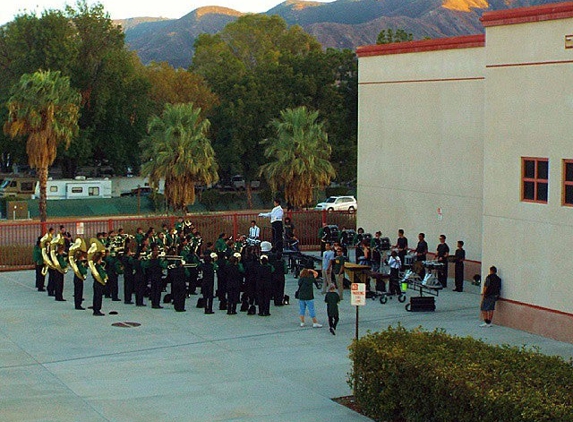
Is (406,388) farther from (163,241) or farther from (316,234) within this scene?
(316,234)

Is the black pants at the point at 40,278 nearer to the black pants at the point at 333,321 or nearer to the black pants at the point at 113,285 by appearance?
the black pants at the point at 113,285


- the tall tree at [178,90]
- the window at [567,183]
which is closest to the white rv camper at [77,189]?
the tall tree at [178,90]

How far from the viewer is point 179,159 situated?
158ft

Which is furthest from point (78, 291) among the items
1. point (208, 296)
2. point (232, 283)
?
point (232, 283)

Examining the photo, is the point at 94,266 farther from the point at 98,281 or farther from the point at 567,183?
the point at 567,183

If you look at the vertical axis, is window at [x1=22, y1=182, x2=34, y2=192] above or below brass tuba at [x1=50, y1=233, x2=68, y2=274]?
above

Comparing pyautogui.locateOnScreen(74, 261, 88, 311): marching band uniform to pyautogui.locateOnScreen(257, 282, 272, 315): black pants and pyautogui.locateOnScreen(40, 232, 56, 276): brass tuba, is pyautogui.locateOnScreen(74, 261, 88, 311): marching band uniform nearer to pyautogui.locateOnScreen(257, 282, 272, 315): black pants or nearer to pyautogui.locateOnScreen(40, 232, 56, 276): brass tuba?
pyautogui.locateOnScreen(40, 232, 56, 276): brass tuba

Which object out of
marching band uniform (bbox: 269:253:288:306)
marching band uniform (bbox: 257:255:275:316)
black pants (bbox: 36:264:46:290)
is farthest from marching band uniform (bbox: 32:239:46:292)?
marching band uniform (bbox: 257:255:275:316)

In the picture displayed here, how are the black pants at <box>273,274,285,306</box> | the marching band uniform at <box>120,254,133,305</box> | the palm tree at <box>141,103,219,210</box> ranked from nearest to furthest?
the black pants at <box>273,274,285,306</box>, the marching band uniform at <box>120,254,133,305</box>, the palm tree at <box>141,103,219,210</box>

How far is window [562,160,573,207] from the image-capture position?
2219 centimetres

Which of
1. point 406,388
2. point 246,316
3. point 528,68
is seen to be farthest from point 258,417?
point 528,68

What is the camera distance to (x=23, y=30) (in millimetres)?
69312

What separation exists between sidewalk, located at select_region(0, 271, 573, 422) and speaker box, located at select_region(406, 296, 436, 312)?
0.26 meters

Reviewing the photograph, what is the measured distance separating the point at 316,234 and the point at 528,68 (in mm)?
16673
